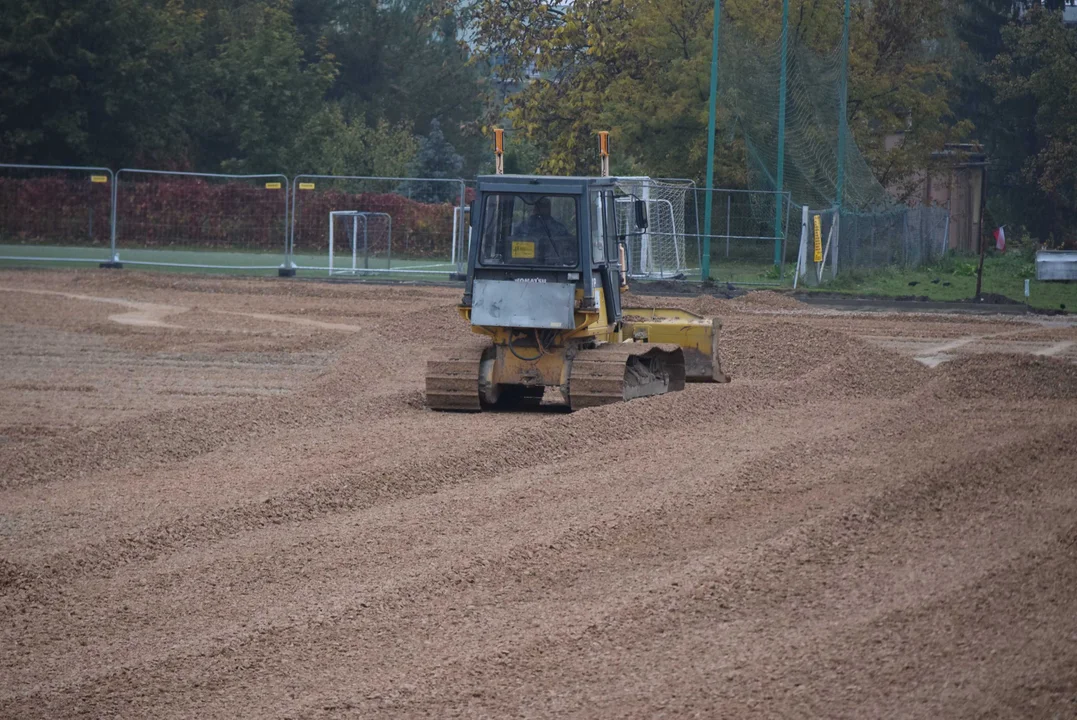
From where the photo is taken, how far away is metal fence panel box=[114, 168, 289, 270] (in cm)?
3241

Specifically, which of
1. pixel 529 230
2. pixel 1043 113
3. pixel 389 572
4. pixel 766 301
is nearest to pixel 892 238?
pixel 766 301

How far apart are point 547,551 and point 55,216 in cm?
2814

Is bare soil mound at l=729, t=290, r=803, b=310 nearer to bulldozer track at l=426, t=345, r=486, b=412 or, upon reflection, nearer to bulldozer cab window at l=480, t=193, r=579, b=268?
bulldozer cab window at l=480, t=193, r=579, b=268

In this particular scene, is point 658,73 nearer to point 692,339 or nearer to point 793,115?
point 793,115

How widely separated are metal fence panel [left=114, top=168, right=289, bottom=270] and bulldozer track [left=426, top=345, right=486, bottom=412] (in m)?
20.1

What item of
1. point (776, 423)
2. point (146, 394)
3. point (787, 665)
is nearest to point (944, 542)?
point (787, 665)

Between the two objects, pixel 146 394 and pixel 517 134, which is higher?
pixel 517 134

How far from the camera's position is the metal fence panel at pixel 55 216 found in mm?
32312

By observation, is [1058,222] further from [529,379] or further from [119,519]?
[119,519]

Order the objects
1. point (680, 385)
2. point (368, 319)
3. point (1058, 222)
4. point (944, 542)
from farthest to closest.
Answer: point (1058, 222) → point (368, 319) → point (680, 385) → point (944, 542)

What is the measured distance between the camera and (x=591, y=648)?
Answer: 6047 millimetres

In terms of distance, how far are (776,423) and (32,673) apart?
7.57m

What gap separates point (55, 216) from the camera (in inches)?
1287

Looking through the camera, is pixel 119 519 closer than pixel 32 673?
No
